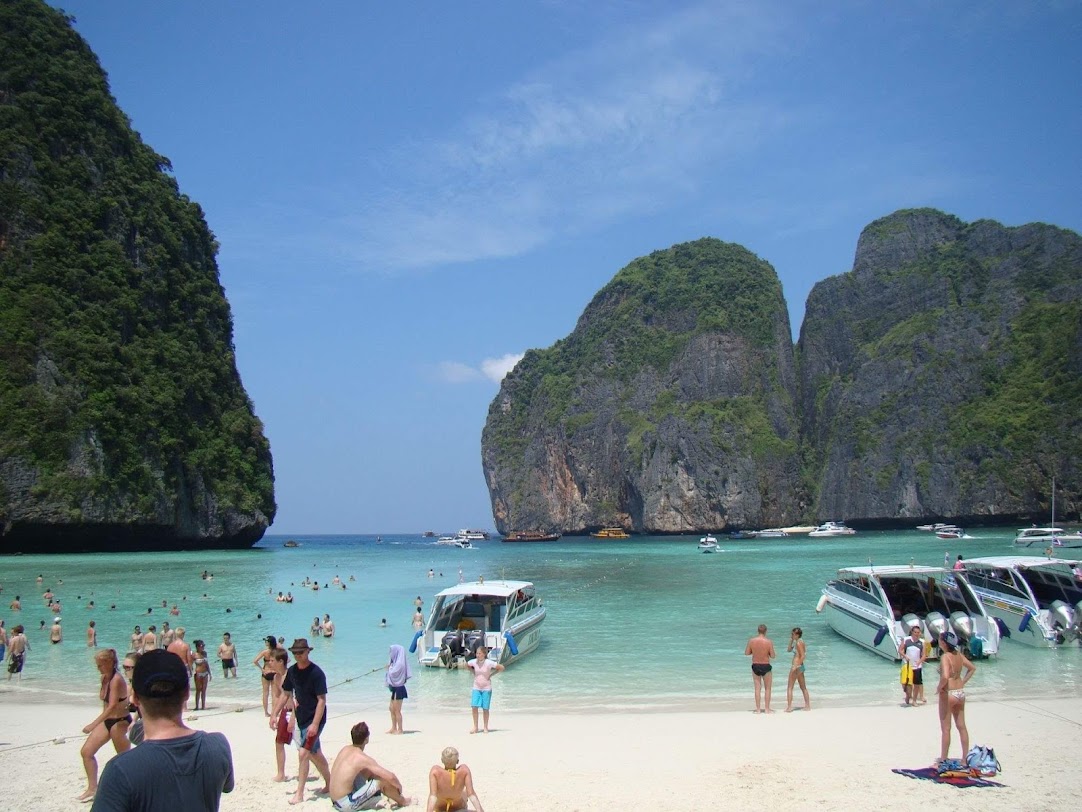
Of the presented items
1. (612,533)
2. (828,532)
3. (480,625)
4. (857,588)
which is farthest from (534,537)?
(480,625)

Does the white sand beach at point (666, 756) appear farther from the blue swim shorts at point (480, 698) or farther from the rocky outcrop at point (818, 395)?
the rocky outcrop at point (818, 395)

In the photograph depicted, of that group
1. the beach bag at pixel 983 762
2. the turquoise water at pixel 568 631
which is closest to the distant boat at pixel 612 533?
the turquoise water at pixel 568 631

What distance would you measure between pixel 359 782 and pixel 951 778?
628 cm

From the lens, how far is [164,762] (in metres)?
3.01

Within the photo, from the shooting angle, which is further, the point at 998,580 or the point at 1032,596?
the point at 998,580

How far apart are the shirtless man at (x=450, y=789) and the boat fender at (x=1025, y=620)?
1788 centimetres

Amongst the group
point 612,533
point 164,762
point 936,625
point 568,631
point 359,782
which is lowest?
point 612,533

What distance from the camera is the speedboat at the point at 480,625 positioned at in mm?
18578

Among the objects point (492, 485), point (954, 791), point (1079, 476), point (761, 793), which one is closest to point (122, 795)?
point (761, 793)

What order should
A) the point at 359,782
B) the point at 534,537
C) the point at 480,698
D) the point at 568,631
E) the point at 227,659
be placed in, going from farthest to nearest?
the point at 534,537 < the point at 568,631 < the point at 227,659 < the point at 480,698 < the point at 359,782

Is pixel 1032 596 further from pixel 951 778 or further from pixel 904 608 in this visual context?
pixel 951 778

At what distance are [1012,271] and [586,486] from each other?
2830 inches

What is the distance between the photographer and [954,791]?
8.62 metres

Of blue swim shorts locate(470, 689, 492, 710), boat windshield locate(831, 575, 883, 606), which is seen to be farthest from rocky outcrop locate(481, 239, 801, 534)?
blue swim shorts locate(470, 689, 492, 710)
